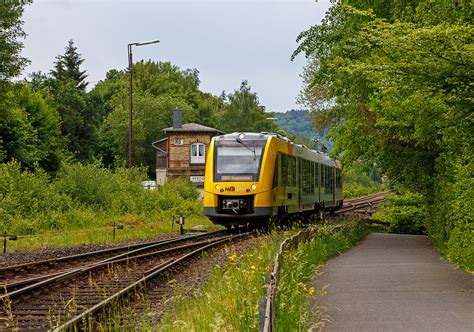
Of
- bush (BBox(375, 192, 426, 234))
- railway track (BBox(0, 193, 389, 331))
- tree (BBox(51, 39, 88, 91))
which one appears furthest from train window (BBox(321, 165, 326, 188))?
tree (BBox(51, 39, 88, 91))

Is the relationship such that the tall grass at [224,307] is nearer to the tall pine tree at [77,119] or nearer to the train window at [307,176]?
Answer: the train window at [307,176]

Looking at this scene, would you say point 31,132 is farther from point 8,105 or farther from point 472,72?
point 472,72

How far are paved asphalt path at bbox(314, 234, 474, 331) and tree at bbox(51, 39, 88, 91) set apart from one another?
82871mm

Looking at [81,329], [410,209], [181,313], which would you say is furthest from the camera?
[410,209]

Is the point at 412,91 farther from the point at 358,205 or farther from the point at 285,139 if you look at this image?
the point at 358,205

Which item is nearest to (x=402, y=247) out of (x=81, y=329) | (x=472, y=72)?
(x=472, y=72)

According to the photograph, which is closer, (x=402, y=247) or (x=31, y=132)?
(x=402, y=247)

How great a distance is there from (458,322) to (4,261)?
1237 cm

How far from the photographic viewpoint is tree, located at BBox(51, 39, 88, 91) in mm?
97375

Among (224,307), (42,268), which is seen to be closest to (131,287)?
(224,307)

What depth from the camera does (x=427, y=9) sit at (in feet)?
63.7

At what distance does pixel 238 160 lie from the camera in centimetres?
2608

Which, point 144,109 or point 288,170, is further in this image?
point 144,109

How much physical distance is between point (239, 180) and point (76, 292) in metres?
13.3
